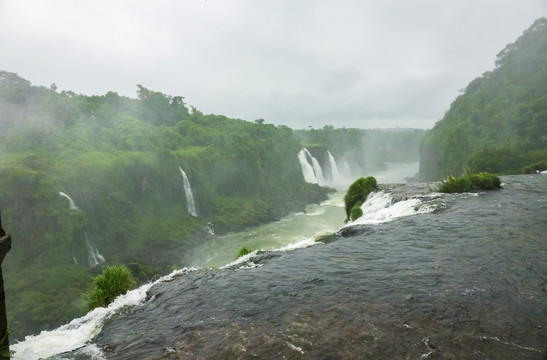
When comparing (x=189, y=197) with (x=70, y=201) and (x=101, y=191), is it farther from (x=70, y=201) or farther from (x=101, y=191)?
(x=70, y=201)

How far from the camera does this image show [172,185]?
4641 centimetres

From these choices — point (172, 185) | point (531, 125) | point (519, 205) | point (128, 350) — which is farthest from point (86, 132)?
point (531, 125)

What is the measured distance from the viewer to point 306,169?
86125 millimetres

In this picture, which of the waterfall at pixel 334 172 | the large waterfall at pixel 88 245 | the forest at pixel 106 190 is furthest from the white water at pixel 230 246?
the waterfall at pixel 334 172

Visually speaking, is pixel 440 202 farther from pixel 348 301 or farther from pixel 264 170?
pixel 264 170

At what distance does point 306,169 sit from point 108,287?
76461mm

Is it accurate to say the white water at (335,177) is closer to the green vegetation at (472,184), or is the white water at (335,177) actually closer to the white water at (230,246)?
the white water at (230,246)

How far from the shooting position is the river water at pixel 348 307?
632cm

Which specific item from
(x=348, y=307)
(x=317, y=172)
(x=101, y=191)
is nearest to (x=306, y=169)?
(x=317, y=172)

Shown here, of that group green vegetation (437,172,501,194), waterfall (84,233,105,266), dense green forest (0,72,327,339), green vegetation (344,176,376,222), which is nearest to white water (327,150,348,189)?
dense green forest (0,72,327,339)

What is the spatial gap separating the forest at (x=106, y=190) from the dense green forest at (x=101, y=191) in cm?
12

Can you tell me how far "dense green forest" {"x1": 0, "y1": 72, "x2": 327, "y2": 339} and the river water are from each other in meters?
8.13

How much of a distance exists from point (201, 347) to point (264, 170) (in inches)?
2519

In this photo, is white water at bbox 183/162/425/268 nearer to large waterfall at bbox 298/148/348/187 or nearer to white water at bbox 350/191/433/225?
white water at bbox 350/191/433/225
